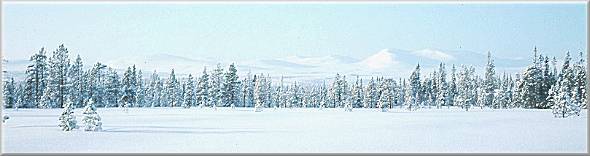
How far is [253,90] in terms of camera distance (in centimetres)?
10438

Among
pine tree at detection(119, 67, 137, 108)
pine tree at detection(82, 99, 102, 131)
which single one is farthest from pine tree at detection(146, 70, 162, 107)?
pine tree at detection(82, 99, 102, 131)

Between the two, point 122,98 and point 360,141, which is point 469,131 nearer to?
point 360,141

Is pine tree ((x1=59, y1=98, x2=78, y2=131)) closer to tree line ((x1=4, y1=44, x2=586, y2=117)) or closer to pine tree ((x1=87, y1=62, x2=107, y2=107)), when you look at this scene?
tree line ((x1=4, y1=44, x2=586, y2=117))

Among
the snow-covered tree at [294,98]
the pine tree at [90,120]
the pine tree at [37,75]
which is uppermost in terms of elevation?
the pine tree at [37,75]

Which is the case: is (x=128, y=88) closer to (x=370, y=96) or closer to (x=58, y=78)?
(x=58, y=78)

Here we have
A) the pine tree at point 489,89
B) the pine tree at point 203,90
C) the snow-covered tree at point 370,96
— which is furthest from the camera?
the snow-covered tree at point 370,96

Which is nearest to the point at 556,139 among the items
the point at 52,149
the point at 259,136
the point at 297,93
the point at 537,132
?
the point at 537,132

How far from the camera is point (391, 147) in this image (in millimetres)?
18109

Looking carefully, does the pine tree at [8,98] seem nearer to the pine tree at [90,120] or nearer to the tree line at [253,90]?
the tree line at [253,90]

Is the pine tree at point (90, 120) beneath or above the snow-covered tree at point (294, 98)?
above

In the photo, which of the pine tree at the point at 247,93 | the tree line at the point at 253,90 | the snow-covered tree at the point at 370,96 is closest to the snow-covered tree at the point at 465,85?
the tree line at the point at 253,90

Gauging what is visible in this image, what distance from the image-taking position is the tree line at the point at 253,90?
65.2 metres

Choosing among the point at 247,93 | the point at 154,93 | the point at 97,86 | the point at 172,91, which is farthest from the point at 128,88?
the point at 154,93

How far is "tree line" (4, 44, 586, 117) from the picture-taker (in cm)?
6525
